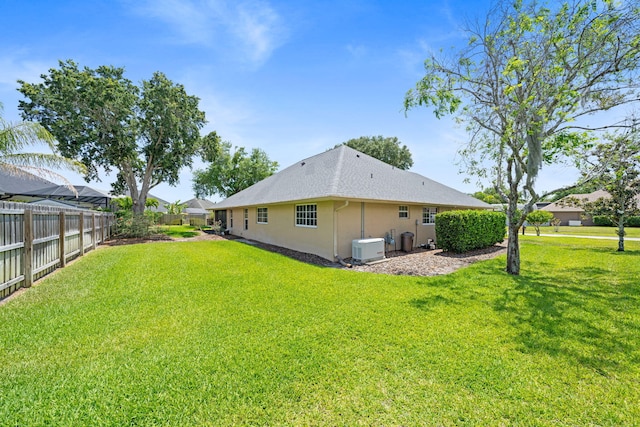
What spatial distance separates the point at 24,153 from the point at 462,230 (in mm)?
15951

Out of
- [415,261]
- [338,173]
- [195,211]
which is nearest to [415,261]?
[415,261]

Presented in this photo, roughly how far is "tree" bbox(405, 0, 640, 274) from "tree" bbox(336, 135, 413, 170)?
21399mm

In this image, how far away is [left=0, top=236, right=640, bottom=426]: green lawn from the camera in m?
2.46

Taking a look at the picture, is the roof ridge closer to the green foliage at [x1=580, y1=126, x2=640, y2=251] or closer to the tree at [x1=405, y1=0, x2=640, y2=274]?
the tree at [x1=405, y1=0, x2=640, y2=274]

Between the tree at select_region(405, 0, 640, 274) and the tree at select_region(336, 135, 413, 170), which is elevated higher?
the tree at select_region(336, 135, 413, 170)

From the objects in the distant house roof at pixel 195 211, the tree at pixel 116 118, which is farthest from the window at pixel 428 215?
the distant house roof at pixel 195 211

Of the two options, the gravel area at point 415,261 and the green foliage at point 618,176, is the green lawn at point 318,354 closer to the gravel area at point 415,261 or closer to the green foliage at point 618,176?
the gravel area at point 415,261

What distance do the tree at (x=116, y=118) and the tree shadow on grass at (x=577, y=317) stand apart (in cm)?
2071

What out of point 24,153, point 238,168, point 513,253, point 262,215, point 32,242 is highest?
point 238,168

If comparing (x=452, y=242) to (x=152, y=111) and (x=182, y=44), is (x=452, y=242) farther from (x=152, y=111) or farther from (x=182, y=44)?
(x=152, y=111)

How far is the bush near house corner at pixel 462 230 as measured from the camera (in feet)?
37.4

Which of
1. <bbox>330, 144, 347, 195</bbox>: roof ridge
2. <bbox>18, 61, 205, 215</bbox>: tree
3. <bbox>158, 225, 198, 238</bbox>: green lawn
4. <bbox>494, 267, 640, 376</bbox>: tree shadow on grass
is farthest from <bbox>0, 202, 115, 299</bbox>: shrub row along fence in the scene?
<bbox>18, 61, 205, 215</bbox>: tree

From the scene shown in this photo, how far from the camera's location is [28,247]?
19.5 feet

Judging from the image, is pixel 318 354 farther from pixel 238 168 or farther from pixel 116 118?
pixel 238 168
